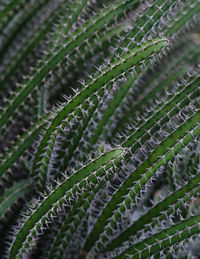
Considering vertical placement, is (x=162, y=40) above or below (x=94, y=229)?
above

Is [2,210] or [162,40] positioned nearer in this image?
[162,40]

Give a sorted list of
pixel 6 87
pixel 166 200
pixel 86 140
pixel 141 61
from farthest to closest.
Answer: pixel 6 87, pixel 86 140, pixel 166 200, pixel 141 61

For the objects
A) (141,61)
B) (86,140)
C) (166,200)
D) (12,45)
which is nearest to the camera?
(141,61)

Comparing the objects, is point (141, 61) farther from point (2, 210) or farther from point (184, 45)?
point (184, 45)

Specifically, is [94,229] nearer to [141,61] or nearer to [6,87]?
[141,61]

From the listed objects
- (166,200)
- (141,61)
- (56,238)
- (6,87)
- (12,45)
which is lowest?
(166,200)

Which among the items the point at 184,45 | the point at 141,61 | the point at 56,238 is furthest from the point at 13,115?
the point at 184,45
